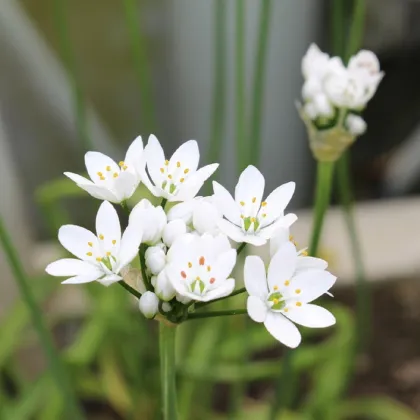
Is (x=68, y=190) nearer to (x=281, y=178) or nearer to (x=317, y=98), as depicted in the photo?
(x=317, y=98)

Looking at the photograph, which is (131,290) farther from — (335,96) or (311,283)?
(335,96)

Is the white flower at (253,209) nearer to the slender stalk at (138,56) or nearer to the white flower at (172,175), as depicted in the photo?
the white flower at (172,175)

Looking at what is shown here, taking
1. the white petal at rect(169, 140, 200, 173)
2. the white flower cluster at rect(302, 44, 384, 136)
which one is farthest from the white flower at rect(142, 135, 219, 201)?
the white flower cluster at rect(302, 44, 384, 136)

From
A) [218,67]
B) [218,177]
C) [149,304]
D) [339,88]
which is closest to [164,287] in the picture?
[149,304]

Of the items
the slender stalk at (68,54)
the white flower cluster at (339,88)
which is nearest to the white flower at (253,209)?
the white flower cluster at (339,88)

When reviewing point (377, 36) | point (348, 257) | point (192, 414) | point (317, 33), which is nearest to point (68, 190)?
point (192, 414)

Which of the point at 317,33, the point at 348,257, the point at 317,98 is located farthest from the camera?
the point at 317,33

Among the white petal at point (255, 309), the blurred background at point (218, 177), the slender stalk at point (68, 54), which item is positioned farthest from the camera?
the blurred background at point (218, 177)
